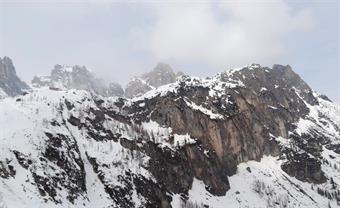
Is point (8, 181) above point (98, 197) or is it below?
below

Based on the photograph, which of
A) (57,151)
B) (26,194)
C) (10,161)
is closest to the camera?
(26,194)

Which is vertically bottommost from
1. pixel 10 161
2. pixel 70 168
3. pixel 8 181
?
pixel 8 181

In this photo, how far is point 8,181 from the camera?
A: 507ft

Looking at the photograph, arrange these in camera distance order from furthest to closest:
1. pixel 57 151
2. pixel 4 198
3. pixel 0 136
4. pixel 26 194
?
A: 1. pixel 57 151
2. pixel 0 136
3. pixel 26 194
4. pixel 4 198

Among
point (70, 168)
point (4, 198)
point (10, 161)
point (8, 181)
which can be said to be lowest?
point (4, 198)

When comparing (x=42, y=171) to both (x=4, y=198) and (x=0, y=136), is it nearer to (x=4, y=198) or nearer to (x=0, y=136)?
(x=0, y=136)

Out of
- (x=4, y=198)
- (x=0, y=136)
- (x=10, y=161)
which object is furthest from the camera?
(x=0, y=136)

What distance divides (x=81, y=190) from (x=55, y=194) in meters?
20.0

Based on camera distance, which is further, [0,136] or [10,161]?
[0,136]

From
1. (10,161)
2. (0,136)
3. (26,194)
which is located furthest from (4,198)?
(0,136)

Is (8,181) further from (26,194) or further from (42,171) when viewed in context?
(42,171)

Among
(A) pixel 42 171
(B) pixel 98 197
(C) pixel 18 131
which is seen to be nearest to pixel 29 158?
(A) pixel 42 171

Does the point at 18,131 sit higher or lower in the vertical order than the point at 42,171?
higher

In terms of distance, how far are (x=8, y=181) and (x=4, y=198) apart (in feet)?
46.9
